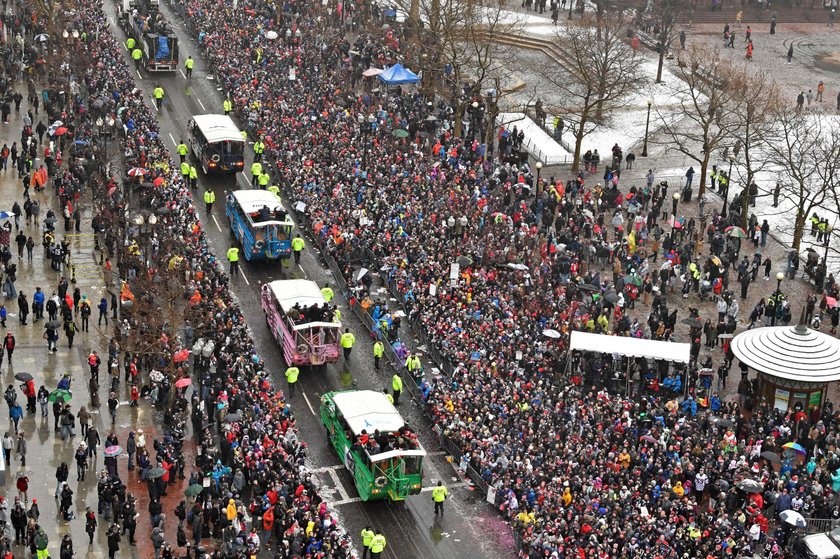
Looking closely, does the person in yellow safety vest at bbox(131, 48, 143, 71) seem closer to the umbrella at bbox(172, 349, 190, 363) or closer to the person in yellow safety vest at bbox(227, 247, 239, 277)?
the person in yellow safety vest at bbox(227, 247, 239, 277)

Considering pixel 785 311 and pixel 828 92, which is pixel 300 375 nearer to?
pixel 785 311

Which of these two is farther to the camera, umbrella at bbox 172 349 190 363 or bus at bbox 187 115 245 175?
bus at bbox 187 115 245 175

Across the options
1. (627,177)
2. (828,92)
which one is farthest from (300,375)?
(828,92)

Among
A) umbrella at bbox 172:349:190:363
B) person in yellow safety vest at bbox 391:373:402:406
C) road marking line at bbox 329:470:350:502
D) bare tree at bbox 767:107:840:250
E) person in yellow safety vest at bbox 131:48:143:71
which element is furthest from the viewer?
person in yellow safety vest at bbox 131:48:143:71

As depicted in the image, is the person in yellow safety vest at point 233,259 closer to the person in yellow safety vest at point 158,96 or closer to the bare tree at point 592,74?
the person in yellow safety vest at point 158,96

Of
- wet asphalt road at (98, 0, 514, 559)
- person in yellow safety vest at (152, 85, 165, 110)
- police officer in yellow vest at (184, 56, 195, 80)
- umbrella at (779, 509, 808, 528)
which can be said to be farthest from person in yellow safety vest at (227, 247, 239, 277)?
umbrella at (779, 509, 808, 528)

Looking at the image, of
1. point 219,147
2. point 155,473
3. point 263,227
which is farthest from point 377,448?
point 219,147

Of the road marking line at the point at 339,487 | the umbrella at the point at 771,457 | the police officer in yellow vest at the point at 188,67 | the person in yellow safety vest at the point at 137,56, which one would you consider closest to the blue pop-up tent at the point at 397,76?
the police officer in yellow vest at the point at 188,67
